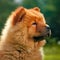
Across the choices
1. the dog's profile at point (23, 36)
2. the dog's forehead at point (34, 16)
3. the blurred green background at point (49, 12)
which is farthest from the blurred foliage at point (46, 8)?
the dog's profile at point (23, 36)

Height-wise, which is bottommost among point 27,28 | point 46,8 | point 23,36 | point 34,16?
point 23,36

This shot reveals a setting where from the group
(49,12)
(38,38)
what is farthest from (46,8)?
(38,38)

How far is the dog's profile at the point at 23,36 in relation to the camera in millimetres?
8242

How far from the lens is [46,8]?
21609 millimetres

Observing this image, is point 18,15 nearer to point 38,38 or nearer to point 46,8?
point 38,38

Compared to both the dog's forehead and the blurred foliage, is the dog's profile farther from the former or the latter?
the blurred foliage

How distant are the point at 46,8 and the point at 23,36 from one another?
13.4 meters

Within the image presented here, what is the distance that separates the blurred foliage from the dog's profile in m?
10.5

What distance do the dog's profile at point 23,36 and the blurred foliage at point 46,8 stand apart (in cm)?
1045

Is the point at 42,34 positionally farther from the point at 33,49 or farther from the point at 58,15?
the point at 58,15

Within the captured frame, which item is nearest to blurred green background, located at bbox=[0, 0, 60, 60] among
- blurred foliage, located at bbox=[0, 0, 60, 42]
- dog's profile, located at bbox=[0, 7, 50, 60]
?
blurred foliage, located at bbox=[0, 0, 60, 42]

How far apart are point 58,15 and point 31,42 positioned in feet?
47.8

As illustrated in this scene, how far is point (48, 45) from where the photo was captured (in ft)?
69.4

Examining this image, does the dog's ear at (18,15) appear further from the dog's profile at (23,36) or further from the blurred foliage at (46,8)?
the blurred foliage at (46,8)
